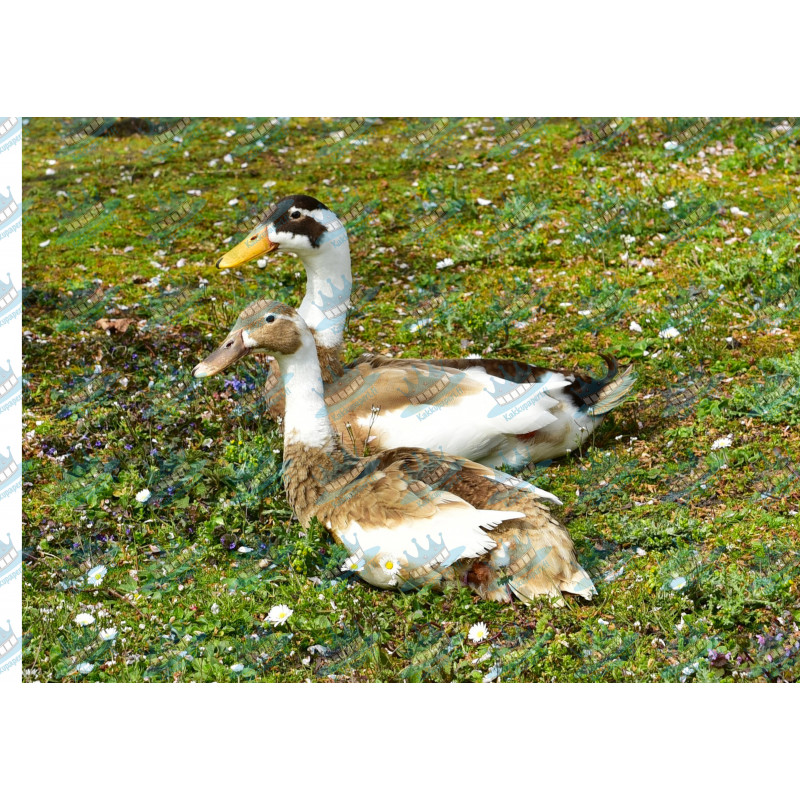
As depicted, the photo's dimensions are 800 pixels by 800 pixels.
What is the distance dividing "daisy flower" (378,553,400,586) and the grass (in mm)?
148

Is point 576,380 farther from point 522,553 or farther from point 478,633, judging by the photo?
point 478,633

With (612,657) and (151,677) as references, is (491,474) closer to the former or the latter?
(612,657)

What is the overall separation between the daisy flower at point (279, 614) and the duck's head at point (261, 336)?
4.49 ft

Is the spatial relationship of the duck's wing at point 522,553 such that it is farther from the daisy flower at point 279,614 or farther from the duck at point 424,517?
the daisy flower at point 279,614

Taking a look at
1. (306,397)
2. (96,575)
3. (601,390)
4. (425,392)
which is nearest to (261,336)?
(306,397)

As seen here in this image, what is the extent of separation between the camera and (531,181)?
9867 mm

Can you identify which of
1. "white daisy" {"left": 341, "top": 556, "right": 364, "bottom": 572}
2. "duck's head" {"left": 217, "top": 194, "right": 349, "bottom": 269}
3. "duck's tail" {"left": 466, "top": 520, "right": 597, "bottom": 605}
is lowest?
"white daisy" {"left": 341, "top": 556, "right": 364, "bottom": 572}

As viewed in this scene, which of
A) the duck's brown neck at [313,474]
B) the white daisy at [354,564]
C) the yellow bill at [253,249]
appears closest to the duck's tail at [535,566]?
the white daisy at [354,564]

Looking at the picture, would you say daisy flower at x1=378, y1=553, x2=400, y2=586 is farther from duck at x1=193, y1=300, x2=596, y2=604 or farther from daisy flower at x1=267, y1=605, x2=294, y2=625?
daisy flower at x1=267, y1=605, x2=294, y2=625

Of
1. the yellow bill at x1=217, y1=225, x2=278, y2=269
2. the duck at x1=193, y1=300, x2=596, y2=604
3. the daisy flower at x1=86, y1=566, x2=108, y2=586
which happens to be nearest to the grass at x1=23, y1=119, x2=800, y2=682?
the daisy flower at x1=86, y1=566, x2=108, y2=586

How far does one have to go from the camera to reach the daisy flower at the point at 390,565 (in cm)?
521

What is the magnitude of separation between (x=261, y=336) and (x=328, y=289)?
4.58ft

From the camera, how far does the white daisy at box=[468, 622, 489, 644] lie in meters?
5.07

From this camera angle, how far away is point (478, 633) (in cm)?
508
